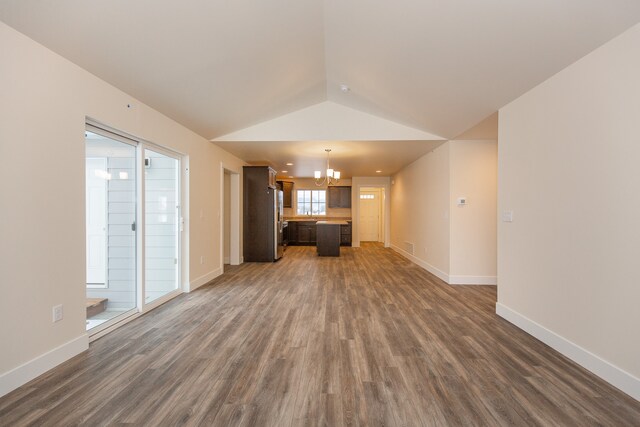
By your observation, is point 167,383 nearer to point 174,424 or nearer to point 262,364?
→ point 174,424

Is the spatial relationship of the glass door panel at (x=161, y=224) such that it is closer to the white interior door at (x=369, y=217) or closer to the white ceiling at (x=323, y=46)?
the white ceiling at (x=323, y=46)

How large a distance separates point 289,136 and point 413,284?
3.16 meters

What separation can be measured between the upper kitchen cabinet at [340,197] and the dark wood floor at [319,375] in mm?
6893

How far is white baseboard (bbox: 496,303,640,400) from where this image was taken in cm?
186

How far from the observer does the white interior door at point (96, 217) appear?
320 cm

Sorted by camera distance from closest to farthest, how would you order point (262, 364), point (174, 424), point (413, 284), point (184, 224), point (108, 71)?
point (174, 424) → point (262, 364) → point (108, 71) → point (184, 224) → point (413, 284)

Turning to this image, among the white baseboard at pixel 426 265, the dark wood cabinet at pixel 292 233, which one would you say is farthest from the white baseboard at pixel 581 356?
the dark wood cabinet at pixel 292 233

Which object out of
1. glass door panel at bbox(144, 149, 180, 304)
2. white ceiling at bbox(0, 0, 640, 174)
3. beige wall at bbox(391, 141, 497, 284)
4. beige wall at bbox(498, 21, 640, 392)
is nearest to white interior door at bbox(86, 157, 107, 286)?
glass door panel at bbox(144, 149, 180, 304)

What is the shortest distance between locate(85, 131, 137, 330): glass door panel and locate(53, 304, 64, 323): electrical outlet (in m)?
1.00

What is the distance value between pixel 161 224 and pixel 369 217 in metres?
8.46

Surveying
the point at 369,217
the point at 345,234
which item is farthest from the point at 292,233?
the point at 369,217

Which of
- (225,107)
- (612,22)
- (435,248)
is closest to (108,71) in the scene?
(225,107)

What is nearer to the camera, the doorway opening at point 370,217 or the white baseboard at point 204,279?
the white baseboard at point 204,279

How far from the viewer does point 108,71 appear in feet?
8.38
